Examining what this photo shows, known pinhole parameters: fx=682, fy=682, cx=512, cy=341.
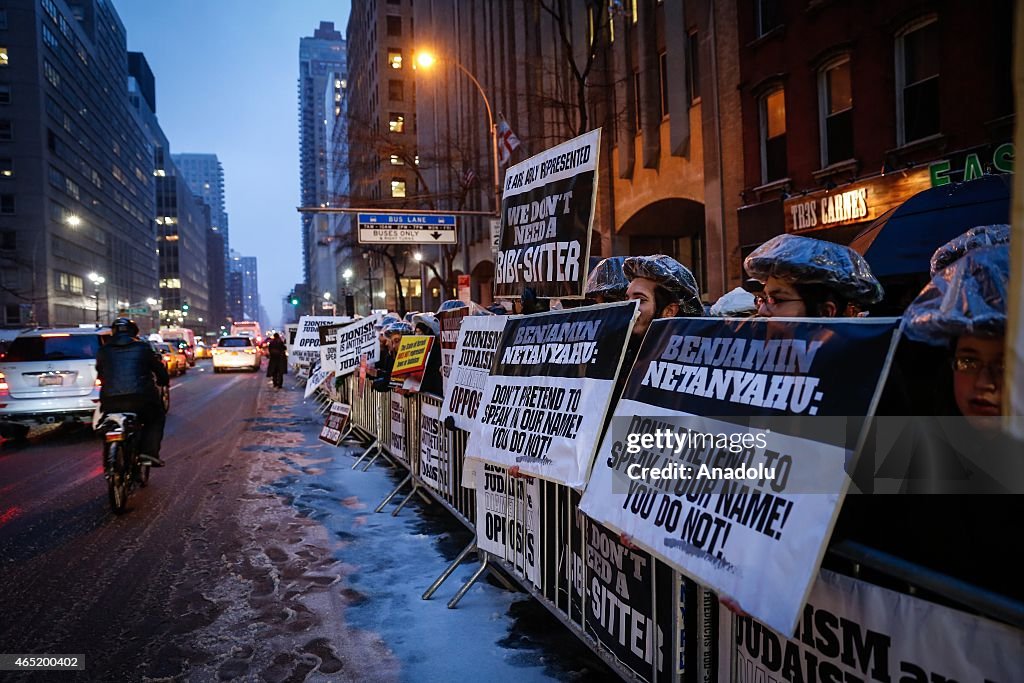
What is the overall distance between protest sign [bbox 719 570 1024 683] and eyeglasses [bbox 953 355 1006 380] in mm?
738

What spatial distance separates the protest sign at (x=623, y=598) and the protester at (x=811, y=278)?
1.53m

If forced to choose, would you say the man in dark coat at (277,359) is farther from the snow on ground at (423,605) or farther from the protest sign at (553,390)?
the protest sign at (553,390)

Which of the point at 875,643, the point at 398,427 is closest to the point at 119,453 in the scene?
the point at 398,427

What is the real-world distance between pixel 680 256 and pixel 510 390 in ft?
66.4

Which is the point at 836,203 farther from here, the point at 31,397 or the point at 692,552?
the point at 31,397

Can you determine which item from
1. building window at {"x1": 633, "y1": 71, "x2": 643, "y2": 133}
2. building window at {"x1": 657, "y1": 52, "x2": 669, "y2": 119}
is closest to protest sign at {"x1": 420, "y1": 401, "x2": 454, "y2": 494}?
building window at {"x1": 657, "y1": 52, "x2": 669, "y2": 119}

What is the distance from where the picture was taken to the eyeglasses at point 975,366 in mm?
2098

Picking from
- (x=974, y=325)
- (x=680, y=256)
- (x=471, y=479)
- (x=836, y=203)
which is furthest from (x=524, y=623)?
(x=680, y=256)

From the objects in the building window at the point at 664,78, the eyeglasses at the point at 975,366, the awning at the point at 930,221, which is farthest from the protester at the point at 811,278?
the building window at the point at 664,78

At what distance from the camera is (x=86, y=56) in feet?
315

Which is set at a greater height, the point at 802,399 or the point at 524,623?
the point at 802,399

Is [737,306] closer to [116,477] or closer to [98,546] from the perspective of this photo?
[98,546]

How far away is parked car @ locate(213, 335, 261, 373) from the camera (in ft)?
123

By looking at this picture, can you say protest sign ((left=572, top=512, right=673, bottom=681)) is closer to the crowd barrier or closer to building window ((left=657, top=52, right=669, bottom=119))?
the crowd barrier
